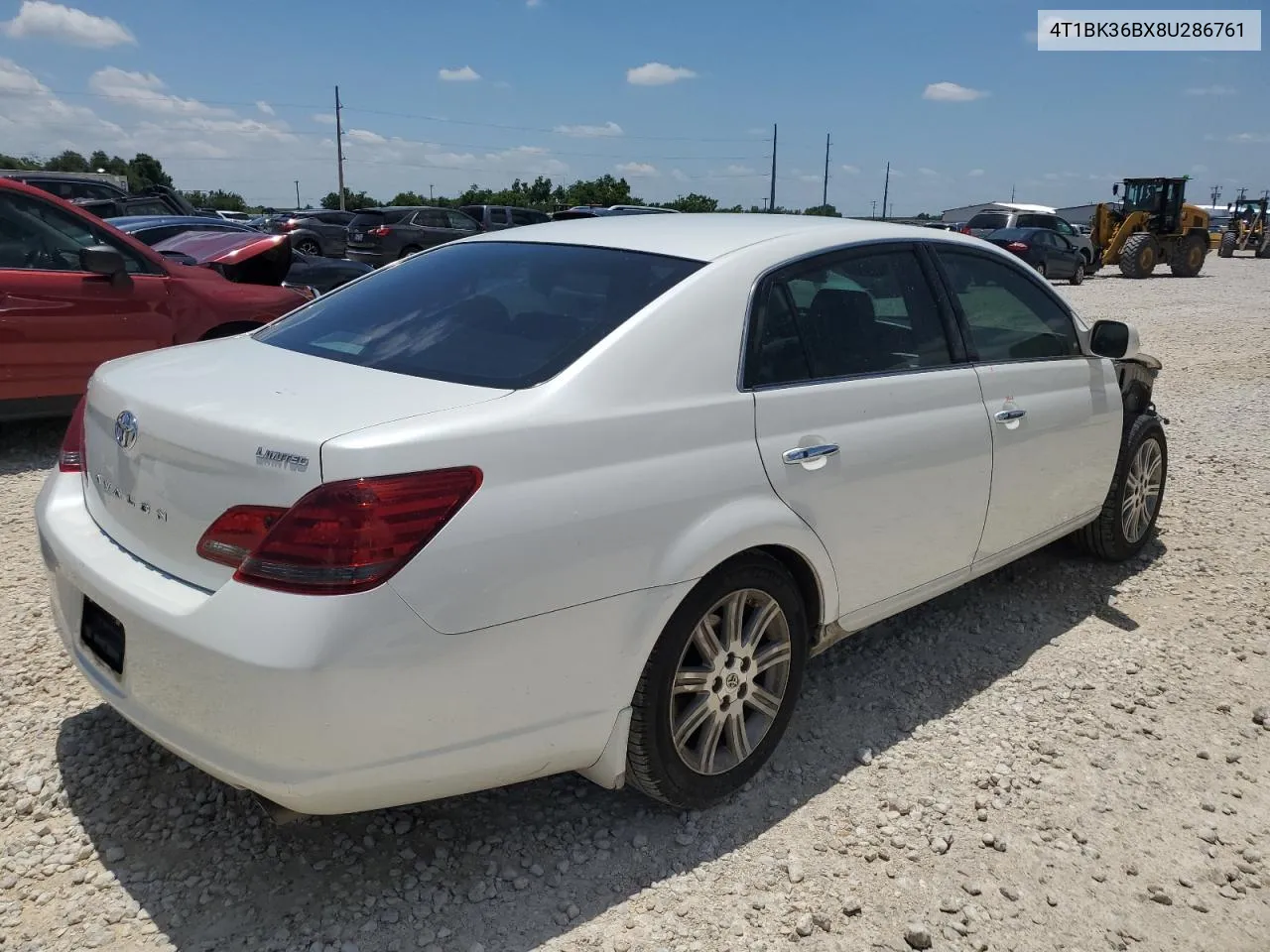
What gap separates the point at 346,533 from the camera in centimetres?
200

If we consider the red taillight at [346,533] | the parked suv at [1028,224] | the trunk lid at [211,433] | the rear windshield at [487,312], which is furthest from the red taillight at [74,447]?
the parked suv at [1028,224]

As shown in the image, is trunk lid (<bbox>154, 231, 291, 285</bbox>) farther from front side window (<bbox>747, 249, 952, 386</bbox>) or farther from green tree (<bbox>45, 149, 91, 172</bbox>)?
green tree (<bbox>45, 149, 91, 172</bbox>)

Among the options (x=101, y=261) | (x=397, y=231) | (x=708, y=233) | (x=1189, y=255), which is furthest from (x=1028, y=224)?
(x=708, y=233)

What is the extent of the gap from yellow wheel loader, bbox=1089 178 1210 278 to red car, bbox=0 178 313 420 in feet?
80.0

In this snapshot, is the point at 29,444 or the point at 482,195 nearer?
the point at 29,444

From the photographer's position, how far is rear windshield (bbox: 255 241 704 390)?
254cm

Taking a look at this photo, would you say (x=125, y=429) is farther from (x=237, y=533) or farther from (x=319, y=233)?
(x=319, y=233)

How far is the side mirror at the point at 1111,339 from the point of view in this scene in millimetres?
4125

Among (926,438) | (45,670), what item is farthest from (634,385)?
(45,670)

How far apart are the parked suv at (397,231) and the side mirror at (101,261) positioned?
1608 cm

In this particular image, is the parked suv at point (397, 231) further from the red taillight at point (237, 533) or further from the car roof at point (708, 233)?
the red taillight at point (237, 533)

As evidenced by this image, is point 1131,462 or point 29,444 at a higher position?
point 1131,462

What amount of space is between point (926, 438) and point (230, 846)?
2.36m

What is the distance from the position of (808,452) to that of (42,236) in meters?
5.21
